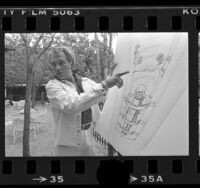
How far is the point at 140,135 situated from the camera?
3.70 meters

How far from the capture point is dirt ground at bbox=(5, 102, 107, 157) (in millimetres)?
3604

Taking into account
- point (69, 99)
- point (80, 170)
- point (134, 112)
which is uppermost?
point (69, 99)

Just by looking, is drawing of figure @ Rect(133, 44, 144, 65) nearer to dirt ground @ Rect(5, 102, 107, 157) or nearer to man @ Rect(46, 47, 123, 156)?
man @ Rect(46, 47, 123, 156)

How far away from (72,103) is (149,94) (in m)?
0.82

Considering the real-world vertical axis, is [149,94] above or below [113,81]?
below

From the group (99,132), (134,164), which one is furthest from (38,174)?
(134,164)

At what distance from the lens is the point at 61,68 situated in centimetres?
367

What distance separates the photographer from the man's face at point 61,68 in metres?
3.64

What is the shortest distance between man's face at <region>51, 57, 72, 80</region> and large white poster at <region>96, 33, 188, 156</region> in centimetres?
49

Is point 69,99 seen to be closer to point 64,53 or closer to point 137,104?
point 64,53

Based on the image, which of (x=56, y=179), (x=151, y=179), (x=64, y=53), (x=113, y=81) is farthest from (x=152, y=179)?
(x=64, y=53)

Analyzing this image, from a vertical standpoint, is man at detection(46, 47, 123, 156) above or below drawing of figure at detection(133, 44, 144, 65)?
below

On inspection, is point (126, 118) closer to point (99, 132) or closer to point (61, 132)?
point (99, 132)

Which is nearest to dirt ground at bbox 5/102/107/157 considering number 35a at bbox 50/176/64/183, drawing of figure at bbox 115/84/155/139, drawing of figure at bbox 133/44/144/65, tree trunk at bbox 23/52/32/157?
tree trunk at bbox 23/52/32/157
